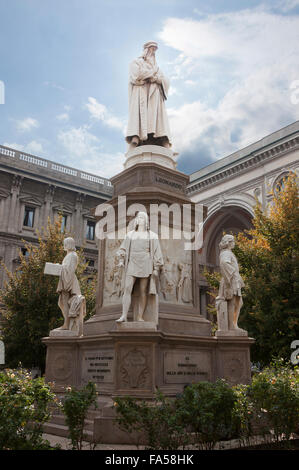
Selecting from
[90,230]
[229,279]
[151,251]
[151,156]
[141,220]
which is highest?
[90,230]

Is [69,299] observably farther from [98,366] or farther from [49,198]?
[49,198]

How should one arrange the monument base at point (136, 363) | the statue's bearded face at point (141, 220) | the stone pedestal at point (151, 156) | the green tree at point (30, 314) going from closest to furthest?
the monument base at point (136, 363) → the statue's bearded face at point (141, 220) → the stone pedestal at point (151, 156) → the green tree at point (30, 314)

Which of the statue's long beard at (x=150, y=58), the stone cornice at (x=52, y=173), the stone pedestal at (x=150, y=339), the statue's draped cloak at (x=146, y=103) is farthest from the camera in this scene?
the stone cornice at (x=52, y=173)

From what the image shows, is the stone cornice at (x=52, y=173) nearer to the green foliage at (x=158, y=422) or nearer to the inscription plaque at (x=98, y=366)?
the inscription plaque at (x=98, y=366)

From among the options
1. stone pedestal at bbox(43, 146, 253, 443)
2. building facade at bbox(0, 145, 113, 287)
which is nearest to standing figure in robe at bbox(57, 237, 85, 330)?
stone pedestal at bbox(43, 146, 253, 443)

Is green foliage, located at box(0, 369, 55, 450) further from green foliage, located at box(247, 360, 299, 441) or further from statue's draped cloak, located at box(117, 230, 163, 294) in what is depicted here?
statue's draped cloak, located at box(117, 230, 163, 294)

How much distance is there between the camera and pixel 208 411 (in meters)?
6.11

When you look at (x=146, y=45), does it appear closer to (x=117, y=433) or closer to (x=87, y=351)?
(x=87, y=351)

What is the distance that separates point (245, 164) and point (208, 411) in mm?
32624

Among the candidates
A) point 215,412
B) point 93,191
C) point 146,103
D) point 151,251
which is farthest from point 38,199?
point 215,412

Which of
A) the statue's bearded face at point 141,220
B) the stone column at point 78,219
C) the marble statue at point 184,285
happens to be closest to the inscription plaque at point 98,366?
the marble statue at point 184,285

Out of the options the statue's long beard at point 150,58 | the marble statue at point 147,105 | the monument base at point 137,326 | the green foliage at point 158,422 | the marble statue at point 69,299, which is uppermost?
the statue's long beard at point 150,58

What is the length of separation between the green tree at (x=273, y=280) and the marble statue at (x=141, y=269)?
8627 mm

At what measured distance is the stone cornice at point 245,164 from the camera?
3289cm
